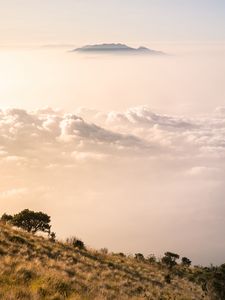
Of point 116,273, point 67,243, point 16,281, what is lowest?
point 16,281

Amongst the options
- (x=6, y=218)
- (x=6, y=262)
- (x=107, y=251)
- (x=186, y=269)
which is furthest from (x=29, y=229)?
(x=6, y=262)

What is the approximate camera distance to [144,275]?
43.7 m

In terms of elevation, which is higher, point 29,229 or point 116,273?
point 29,229

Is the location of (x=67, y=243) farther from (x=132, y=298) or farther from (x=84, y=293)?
(x=84, y=293)

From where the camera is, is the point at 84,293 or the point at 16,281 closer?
the point at 16,281

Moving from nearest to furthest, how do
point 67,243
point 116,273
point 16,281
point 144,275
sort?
1. point 16,281
2. point 116,273
3. point 144,275
4. point 67,243

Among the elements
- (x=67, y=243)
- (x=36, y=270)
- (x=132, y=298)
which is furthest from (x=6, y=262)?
(x=67, y=243)

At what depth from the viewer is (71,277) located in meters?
28.6

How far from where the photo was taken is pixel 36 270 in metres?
26.3

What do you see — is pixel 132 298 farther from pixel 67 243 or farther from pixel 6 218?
pixel 6 218

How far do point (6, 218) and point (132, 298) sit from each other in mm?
38627

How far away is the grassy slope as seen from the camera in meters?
22.0

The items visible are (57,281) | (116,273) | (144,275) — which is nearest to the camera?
(57,281)

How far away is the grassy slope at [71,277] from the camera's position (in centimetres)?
2202
